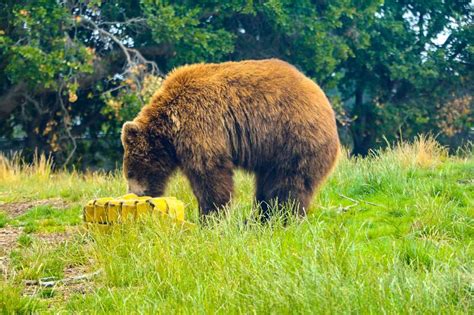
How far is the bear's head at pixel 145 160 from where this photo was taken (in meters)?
8.23

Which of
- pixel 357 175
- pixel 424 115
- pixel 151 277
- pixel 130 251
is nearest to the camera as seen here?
pixel 151 277

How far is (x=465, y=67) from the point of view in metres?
23.5

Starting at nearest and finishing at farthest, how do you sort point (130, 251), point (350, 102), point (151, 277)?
point (151, 277)
point (130, 251)
point (350, 102)

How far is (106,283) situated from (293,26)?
14953 millimetres

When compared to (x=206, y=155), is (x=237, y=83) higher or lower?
higher

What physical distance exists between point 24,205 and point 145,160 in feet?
10.2

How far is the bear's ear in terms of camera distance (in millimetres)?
8211

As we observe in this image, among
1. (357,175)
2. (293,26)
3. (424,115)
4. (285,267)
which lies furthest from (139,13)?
(285,267)

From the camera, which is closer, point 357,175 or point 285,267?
point 285,267

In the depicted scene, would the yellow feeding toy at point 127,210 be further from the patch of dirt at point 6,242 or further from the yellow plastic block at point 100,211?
the patch of dirt at point 6,242

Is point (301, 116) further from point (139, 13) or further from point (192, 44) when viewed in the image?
point (139, 13)

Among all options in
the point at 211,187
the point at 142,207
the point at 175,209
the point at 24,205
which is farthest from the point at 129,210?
the point at 24,205

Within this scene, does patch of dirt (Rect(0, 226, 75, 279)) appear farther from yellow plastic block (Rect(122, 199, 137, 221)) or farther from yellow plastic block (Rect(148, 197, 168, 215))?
yellow plastic block (Rect(148, 197, 168, 215))

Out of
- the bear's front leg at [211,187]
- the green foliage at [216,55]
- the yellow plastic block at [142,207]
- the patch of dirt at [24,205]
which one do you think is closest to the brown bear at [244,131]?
the bear's front leg at [211,187]
